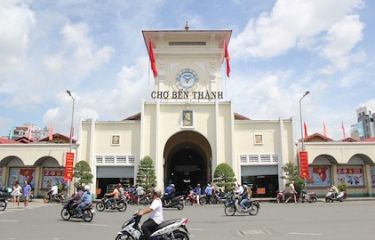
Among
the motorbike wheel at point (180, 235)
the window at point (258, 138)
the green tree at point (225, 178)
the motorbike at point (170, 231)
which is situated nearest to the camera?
the motorbike at point (170, 231)

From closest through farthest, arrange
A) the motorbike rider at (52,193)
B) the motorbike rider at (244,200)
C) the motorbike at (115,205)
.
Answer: the motorbike rider at (244,200) < the motorbike at (115,205) < the motorbike rider at (52,193)

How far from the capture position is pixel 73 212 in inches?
609

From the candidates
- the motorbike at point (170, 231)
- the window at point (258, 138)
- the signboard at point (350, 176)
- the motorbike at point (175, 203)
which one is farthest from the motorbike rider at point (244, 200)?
the signboard at point (350, 176)

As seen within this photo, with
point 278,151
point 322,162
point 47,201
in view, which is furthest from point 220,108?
→ point 47,201

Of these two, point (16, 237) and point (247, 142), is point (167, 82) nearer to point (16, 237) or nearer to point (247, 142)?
point (247, 142)

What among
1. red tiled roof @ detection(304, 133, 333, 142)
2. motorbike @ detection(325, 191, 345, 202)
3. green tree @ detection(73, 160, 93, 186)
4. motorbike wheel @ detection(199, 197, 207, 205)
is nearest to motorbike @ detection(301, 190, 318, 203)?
motorbike @ detection(325, 191, 345, 202)

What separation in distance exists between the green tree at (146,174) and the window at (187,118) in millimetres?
4023

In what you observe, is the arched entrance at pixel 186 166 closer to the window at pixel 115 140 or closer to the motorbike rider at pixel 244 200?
the window at pixel 115 140

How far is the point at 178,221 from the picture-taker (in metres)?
8.60

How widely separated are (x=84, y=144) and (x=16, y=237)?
2041cm

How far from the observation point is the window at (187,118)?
Answer: 102 ft

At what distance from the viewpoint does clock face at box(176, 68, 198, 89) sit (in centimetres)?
3503

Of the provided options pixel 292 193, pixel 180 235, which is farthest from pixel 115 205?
pixel 292 193

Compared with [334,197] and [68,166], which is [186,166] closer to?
[68,166]
